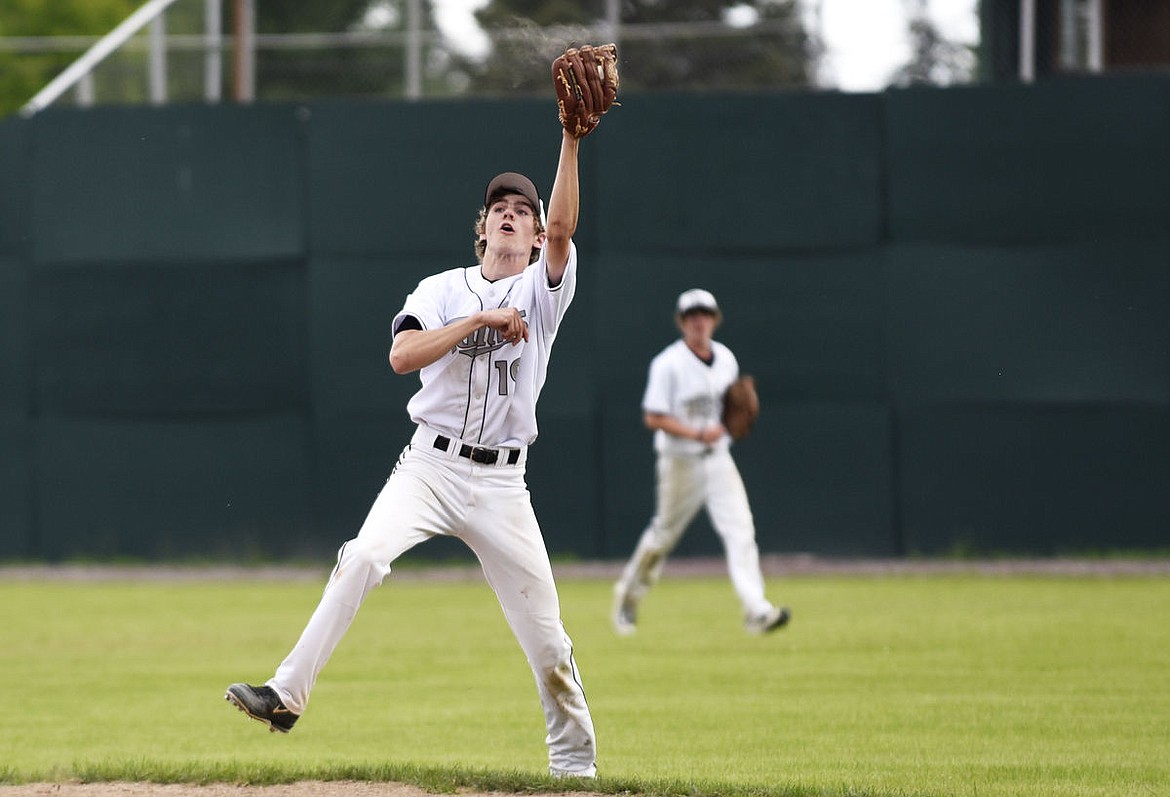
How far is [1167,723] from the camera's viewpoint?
26.1 feet

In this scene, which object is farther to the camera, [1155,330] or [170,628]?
[1155,330]

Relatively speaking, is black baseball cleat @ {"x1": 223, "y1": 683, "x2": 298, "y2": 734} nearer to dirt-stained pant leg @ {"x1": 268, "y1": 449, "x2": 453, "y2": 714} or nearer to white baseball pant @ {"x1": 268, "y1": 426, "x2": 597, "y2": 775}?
dirt-stained pant leg @ {"x1": 268, "y1": 449, "x2": 453, "y2": 714}

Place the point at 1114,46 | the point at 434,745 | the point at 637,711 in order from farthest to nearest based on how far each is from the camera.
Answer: the point at 1114,46
the point at 637,711
the point at 434,745

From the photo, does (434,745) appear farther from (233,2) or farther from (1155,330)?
(233,2)

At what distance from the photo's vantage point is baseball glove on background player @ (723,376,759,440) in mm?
11852

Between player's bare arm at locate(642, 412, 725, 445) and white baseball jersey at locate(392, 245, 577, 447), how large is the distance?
5.27 metres

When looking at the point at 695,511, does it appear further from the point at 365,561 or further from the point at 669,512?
the point at 365,561

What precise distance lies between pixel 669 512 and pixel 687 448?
47 cm

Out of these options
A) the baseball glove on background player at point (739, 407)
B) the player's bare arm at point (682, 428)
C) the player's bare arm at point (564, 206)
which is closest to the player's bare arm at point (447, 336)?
the player's bare arm at point (564, 206)

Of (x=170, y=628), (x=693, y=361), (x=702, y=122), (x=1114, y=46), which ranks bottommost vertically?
(x=170, y=628)

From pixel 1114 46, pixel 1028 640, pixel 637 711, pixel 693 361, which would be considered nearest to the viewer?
pixel 637 711

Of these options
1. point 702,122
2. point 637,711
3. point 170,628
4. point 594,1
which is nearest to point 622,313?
point 702,122

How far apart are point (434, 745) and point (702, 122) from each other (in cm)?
1022

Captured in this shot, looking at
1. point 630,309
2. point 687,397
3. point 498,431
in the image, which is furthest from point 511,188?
point 630,309
